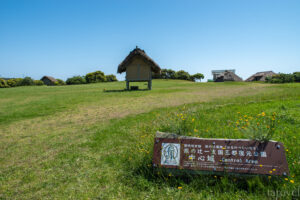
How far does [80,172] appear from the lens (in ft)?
12.6

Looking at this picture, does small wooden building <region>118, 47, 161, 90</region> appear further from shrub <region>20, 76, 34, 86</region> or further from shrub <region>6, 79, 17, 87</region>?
shrub <region>6, 79, 17, 87</region>

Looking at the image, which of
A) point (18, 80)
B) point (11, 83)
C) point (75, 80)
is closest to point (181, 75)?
point (75, 80)

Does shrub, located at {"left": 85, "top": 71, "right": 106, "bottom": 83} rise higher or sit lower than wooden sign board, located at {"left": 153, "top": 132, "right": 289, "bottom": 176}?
higher

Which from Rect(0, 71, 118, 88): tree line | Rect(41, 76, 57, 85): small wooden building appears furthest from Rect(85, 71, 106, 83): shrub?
Rect(41, 76, 57, 85): small wooden building

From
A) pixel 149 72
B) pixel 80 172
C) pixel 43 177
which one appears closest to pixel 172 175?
pixel 80 172

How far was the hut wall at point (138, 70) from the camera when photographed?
23.7 meters

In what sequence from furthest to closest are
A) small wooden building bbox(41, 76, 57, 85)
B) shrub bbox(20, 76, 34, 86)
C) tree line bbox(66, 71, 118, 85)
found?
small wooden building bbox(41, 76, 57, 85) → tree line bbox(66, 71, 118, 85) → shrub bbox(20, 76, 34, 86)

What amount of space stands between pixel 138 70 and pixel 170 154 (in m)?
21.2

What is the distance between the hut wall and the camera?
23688 millimetres

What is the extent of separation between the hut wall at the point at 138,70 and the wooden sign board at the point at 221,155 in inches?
817

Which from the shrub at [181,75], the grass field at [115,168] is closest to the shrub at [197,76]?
the shrub at [181,75]

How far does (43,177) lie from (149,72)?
69.0 feet

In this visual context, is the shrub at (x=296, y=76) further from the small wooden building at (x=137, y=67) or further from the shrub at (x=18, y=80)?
the shrub at (x=18, y=80)

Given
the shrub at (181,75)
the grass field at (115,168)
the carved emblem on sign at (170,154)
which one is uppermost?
the shrub at (181,75)
